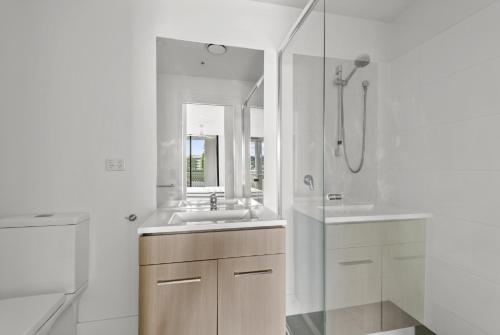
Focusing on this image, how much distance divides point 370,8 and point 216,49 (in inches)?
42.6

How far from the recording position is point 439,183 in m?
0.82

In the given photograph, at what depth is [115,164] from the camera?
164cm

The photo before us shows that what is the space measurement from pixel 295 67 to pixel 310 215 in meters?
1.06

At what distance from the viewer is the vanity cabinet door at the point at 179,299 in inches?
48.2

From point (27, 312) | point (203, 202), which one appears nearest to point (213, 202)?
point (203, 202)

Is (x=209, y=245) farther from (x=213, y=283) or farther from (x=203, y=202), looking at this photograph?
(x=203, y=202)

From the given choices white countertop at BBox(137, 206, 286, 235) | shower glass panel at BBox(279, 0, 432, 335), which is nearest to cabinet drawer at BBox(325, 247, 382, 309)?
shower glass panel at BBox(279, 0, 432, 335)

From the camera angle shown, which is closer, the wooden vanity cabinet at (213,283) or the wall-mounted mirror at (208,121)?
the wooden vanity cabinet at (213,283)

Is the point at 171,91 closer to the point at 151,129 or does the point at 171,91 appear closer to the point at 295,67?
the point at 151,129

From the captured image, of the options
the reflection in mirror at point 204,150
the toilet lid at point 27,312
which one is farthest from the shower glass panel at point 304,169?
the toilet lid at point 27,312

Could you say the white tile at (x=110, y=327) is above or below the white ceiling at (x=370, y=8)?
below

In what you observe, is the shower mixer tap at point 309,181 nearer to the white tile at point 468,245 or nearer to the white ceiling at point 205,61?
the white tile at point 468,245

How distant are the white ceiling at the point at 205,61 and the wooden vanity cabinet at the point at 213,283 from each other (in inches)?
46.7

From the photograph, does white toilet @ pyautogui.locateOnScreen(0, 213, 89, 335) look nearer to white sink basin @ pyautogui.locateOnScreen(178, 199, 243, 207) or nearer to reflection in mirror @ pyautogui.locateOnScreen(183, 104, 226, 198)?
white sink basin @ pyautogui.locateOnScreen(178, 199, 243, 207)
